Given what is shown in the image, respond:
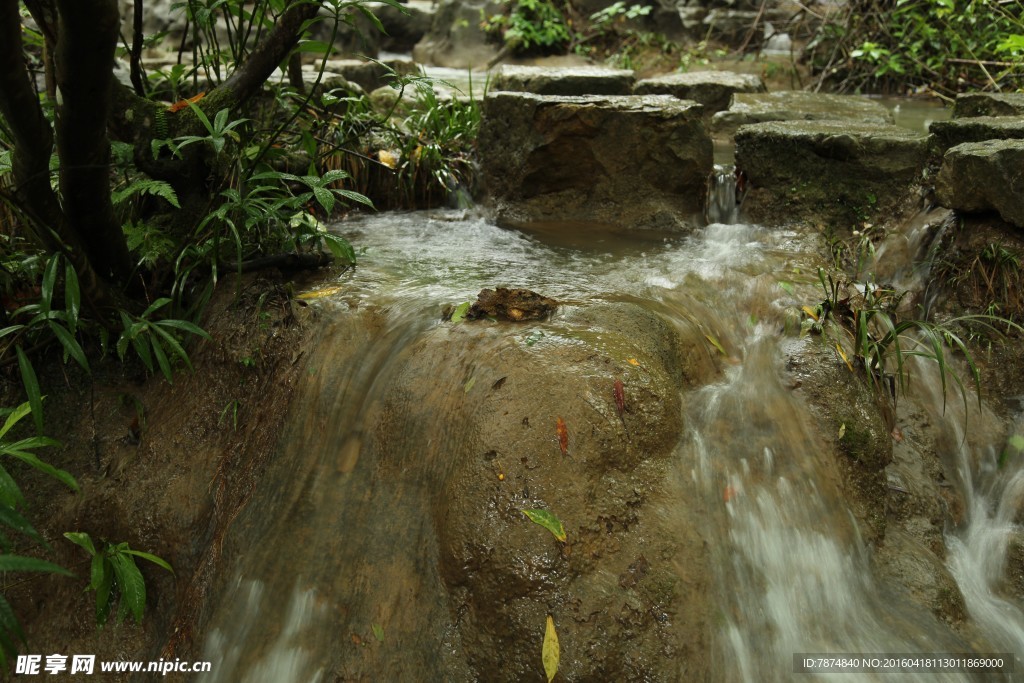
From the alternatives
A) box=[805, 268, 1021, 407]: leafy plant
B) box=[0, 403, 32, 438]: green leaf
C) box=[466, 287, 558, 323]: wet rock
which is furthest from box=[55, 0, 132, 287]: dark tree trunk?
box=[805, 268, 1021, 407]: leafy plant

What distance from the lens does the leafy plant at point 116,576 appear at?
2.42m

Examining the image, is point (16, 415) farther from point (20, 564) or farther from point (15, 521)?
point (20, 564)

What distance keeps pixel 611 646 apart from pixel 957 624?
138 cm

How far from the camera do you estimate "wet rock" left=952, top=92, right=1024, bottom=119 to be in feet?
14.4

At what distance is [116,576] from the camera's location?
101 inches

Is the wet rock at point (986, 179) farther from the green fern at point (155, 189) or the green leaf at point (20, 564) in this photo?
the green leaf at point (20, 564)

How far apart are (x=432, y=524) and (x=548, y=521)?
0.46 m

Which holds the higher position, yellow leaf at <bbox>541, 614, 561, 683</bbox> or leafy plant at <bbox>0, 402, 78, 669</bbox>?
leafy plant at <bbox>0, 402, 78, 669</bbox>

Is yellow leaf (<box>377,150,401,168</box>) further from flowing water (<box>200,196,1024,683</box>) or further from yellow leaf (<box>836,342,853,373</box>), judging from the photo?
yellow leaf (<box>836,342,853,373</box>)

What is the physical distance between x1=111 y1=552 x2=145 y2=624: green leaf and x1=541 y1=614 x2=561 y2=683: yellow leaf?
1397 mm

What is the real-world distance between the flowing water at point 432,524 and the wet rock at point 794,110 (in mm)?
2480

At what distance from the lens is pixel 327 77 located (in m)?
5.83

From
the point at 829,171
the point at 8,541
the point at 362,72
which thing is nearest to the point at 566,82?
the point at 829,171

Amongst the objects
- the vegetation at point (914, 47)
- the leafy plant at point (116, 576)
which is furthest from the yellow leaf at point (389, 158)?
the vegetation at point (914, 47)
